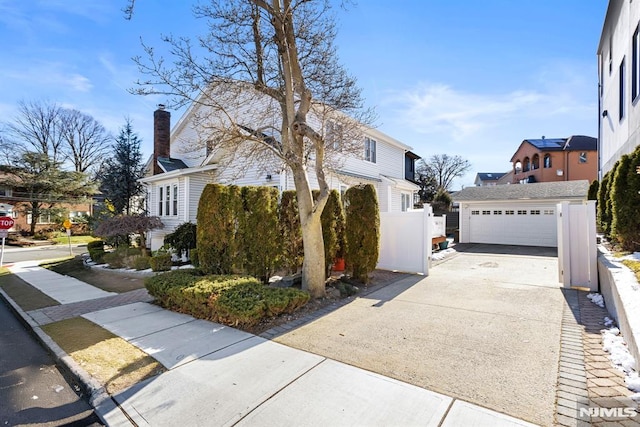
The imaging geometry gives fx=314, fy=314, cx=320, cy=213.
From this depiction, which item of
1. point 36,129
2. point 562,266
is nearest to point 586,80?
point 562,266

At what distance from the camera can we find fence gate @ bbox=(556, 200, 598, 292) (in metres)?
6.95

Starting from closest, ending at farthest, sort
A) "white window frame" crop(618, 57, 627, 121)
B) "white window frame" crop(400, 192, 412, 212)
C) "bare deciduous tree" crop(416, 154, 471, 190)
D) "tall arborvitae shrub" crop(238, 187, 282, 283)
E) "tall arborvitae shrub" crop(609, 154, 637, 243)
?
1. "tall arborvitae shrub" crop(609, 154, 637, 243)
2. "tall arborvitae shrub" crop(238, 187, 282, 283)
3. "white window frame" crop(618, 57, 627, 121)
4. "white window frame" crop(400, 192, 412, 212)
5. "bare deciduous tree" crop(416, 154, 471, 190)

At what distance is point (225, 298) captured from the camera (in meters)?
5.37

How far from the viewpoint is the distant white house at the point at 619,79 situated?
8203mm

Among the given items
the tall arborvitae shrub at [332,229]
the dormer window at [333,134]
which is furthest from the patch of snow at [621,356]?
the dormer window at [333,134]

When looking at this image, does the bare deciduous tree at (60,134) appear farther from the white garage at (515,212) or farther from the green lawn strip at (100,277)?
the white garage at (515,212)

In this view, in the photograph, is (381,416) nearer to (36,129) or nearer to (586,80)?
(586,80)

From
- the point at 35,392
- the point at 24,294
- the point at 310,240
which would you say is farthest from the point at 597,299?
the point at 24,294

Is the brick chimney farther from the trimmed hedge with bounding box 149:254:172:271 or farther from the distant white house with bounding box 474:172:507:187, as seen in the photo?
the distant white house with bounding box 474:172:507:187

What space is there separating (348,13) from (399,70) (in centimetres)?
272

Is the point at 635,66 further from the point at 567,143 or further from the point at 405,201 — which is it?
the point at 567,143

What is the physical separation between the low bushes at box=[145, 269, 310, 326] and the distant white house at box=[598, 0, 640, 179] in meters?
9.07

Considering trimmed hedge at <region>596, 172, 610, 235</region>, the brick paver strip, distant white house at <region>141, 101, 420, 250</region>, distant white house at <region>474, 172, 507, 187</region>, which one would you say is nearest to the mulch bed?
the brick paver strip

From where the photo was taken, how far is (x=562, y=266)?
7422mm
